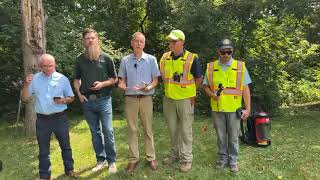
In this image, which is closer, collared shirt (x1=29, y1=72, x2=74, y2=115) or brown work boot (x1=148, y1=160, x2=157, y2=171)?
collared shirt (x1=29, y1=72, x2=74, y2=115)

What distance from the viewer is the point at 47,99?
5.76 meters

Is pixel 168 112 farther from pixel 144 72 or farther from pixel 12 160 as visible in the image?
pixel 12 160

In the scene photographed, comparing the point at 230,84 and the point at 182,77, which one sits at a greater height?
the point at 182,77

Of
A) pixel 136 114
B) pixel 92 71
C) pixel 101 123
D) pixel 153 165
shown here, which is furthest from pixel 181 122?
pixel 92 71

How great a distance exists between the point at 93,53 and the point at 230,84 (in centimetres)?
196

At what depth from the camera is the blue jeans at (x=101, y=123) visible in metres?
6.12

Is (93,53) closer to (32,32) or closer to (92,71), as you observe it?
(92,71)

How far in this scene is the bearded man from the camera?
5.98m

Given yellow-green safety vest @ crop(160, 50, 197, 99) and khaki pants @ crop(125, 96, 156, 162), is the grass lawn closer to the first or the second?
khaki pants @ crop(125, 96, 156, 162)

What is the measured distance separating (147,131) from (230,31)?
7.68 meters

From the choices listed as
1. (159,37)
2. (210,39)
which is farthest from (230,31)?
(159,37)

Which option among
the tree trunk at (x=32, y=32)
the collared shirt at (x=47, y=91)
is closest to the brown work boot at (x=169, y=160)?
the collared shirt at (x=47, y=91)

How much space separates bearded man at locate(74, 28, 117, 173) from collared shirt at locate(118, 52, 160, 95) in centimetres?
21

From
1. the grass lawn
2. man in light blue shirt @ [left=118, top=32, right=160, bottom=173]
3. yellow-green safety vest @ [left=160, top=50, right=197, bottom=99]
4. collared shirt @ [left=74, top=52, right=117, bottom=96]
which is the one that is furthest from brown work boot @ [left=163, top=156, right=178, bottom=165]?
collared shirt @ [left=74, top=52, right=117, bottom=96]
